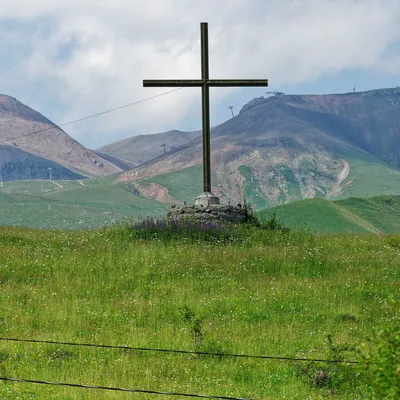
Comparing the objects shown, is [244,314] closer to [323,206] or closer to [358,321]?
[358,321]

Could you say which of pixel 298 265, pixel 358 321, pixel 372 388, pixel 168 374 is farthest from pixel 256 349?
pixel 298 265

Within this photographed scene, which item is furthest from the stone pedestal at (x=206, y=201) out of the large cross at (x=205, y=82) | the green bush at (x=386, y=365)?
the green bush at (x=386, y=365)

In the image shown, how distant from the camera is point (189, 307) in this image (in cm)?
1919

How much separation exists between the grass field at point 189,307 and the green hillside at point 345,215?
42160mm

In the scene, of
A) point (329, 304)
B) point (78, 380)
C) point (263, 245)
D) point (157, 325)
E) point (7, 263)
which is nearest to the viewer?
point (78, 380)

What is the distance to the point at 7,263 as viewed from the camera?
24.5 meters

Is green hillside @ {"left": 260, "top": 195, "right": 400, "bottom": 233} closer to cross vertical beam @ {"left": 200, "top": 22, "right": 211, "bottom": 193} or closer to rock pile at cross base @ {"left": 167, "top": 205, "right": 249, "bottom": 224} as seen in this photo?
rock pile at cross base @ {"left": 167, "top": 205, "right": 249, "bottom": 224}

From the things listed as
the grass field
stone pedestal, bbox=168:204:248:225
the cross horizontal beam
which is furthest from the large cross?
the grass field

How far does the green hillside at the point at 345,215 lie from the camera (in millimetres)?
76375

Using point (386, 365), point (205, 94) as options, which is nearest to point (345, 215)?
point (205, 94)

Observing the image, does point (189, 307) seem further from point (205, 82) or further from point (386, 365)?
point (205, 82)

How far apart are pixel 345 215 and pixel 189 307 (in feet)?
209

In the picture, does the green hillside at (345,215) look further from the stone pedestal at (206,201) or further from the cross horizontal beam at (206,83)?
the cross horizontal beam at (206,83)

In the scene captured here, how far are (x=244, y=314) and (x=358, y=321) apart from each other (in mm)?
2842
